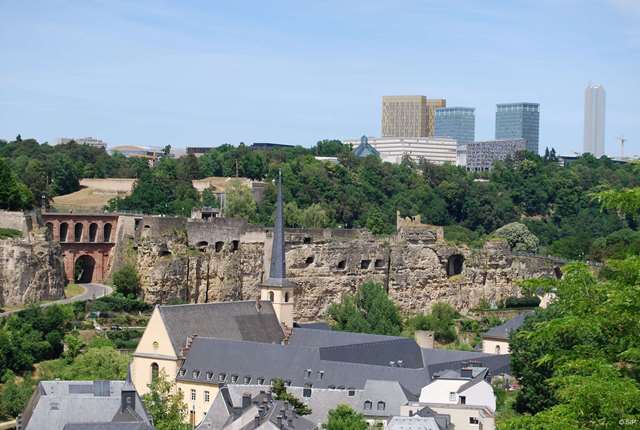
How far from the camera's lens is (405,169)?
429ft

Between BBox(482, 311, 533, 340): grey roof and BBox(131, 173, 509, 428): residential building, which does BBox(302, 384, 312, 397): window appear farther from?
BBox(482, 311, 533, 340): grey roof

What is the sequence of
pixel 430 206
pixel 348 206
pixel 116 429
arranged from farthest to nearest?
pixel 430 206, pixel 348 206, pixel 116 429

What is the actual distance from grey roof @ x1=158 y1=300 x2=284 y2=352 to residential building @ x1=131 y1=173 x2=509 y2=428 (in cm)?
5

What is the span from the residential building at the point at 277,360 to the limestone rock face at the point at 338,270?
10.7 meters

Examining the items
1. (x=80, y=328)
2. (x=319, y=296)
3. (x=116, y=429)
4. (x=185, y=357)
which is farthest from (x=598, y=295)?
(x=319, y=296)

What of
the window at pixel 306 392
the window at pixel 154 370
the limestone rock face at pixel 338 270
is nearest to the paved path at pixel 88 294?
the limestone rock face at pixel 338 270

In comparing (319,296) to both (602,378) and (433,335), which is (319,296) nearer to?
(433,335)

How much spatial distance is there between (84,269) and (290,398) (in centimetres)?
3506

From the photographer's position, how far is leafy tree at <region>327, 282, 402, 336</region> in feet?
230

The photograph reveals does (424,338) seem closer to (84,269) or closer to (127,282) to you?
(127,282)

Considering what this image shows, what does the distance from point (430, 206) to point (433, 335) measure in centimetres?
4657

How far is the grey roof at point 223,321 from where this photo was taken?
188 feet

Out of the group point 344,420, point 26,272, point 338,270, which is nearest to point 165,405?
point 344,420

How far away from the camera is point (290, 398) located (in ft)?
154
